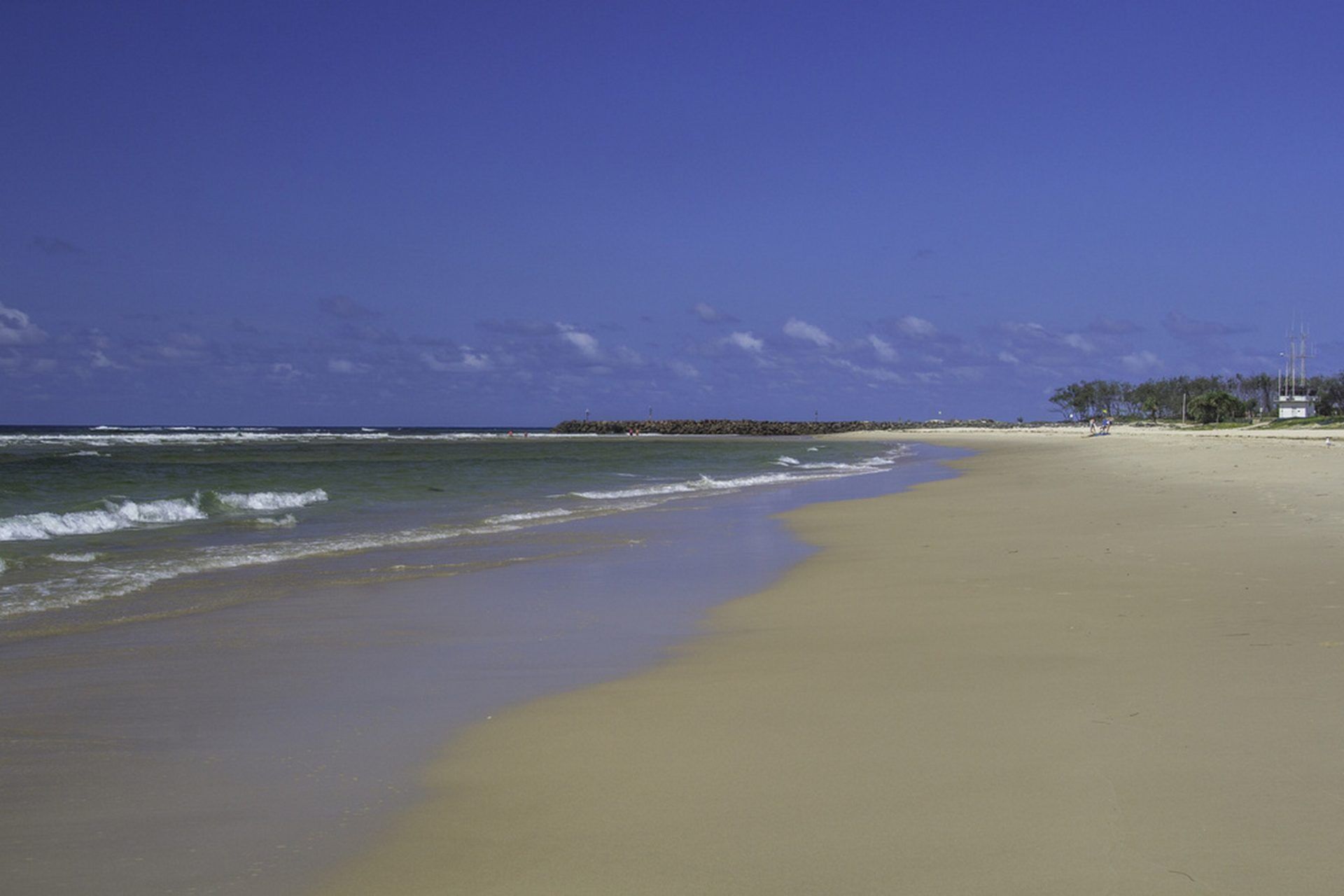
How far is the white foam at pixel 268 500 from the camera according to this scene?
18891 mm

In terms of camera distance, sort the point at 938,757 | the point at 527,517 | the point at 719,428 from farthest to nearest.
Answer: the point at 719,428 < the point at 527,517 < the point at 938,757

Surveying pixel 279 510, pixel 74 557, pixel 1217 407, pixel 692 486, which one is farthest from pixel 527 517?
pixel 1217 407

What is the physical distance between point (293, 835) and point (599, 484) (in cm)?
2343

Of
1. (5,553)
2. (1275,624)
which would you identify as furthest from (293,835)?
(5,553)

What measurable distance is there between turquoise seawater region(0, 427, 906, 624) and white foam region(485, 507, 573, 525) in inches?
2.0

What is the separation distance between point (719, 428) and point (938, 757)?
123 m

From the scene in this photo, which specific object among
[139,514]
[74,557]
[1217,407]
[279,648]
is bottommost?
[279,648]

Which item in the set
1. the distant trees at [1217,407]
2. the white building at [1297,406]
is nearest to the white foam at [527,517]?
the distant trees at [1217,407]

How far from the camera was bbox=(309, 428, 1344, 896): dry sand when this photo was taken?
317cm

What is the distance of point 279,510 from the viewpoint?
18.4 m

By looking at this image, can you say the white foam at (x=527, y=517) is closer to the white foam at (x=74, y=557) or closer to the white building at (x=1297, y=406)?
the white foam at (x=74, y=557)

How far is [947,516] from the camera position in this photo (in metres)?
15.4

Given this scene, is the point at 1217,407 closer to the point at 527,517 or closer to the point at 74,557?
the point at 527,517

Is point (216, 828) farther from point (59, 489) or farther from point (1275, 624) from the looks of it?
point (59, 489)
